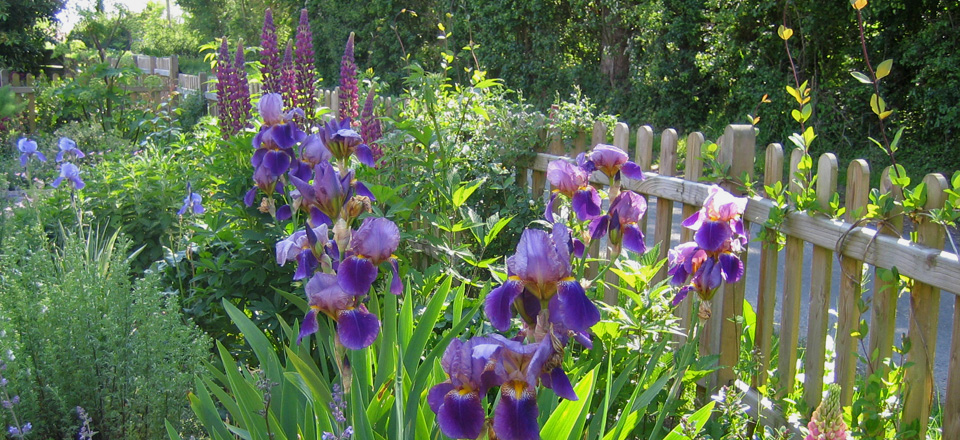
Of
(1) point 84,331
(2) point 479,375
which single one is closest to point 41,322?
(1) point 84,331

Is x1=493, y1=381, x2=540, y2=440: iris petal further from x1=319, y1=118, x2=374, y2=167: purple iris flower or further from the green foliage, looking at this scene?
the green foliage

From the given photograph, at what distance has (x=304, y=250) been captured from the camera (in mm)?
1745

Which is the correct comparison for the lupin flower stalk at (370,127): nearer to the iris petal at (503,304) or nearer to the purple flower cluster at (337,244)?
the purple flower cluster at (337,244)

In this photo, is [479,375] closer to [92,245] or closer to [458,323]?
[458,323]

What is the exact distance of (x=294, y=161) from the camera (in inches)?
100

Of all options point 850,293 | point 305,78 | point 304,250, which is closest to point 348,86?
point 305,78

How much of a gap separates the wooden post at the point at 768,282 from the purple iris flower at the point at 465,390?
1882 millimetres

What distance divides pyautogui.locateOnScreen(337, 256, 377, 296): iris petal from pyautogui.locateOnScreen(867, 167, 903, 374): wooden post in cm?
161

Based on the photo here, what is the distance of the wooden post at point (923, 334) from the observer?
2.15 metres

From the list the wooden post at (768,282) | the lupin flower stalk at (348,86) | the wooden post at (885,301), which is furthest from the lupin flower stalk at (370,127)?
the wooden post at (885,301)

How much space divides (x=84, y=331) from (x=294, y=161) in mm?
829

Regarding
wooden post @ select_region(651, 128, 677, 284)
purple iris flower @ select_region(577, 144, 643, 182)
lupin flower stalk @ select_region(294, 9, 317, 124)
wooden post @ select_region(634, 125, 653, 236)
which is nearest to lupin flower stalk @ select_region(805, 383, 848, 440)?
purple iris flower @ select_region(577, 144, 643, 182)

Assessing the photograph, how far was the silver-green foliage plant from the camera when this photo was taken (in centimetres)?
209

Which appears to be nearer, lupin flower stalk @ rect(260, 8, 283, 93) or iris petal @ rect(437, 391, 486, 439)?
iris petal @ rect(437, 391, 486, 439)
